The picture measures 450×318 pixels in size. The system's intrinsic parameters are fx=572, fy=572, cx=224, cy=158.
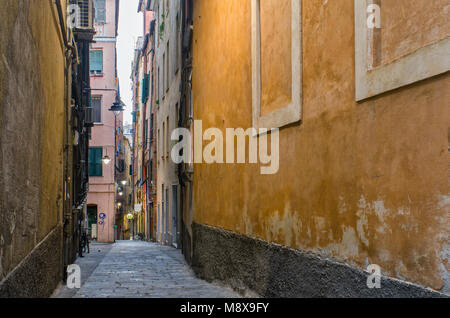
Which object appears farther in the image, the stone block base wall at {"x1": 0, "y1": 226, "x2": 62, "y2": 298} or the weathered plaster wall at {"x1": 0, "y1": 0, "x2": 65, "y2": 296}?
the stone block base wall at {"x1": 0, "y1": 226, "x2": 62, "y2": 298}

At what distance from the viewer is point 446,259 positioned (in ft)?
11.5

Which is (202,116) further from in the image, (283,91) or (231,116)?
(283,91)

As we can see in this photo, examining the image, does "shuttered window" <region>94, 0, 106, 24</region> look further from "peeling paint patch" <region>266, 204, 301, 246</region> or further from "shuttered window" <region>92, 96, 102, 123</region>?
"peeling paint patch" <region>266, 204, 301, 246</region>

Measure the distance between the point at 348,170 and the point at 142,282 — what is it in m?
6.25

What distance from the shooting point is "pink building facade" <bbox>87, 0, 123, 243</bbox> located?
3175cm

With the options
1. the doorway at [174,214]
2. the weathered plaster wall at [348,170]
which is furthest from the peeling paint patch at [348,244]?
the doorway at [174,214]

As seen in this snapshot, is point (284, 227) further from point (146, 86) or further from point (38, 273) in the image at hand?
point (146, 86)

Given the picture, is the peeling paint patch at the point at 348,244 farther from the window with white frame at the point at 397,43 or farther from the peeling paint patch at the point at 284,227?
the window with white frame at the point at 397,43

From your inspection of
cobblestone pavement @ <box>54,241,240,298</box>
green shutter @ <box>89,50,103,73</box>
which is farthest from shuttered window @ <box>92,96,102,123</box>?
cobblestone pavement @ <box>54,241,240,298</box>

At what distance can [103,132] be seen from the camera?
106ft

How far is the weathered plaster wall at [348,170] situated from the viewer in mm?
3705

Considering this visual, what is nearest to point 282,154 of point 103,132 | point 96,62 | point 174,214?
point 174,214

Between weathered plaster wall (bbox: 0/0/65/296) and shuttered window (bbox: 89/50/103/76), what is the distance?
24982 mm
